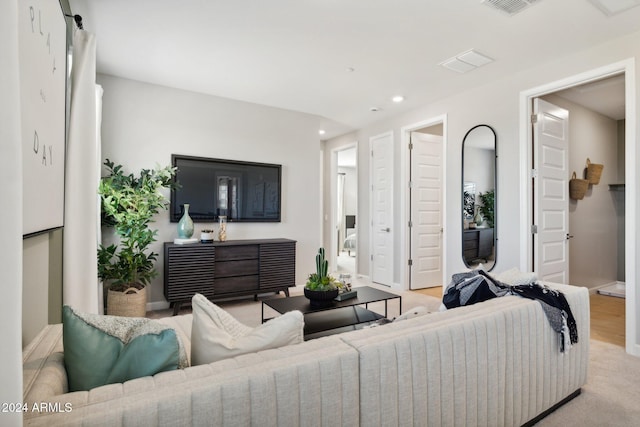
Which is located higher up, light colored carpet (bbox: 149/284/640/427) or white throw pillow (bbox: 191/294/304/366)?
white throw pillow (bbox: 191/294/304/366)

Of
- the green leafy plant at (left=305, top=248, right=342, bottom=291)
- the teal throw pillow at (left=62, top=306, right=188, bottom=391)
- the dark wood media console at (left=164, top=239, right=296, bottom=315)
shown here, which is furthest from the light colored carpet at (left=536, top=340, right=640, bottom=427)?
the dark wood media console at (left=164, top=239, right=296, bottom=315)

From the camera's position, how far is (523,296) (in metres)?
1.85

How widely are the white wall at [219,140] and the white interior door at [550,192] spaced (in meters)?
2.85

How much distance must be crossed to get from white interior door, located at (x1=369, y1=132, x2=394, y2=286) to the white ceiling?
1.31 meters

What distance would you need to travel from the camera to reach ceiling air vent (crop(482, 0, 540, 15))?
2.38 metres

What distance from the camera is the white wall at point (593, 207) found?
4578mm

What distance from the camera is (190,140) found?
423 cm

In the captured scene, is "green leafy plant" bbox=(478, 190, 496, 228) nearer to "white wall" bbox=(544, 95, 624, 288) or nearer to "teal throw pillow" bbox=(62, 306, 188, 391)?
"white wall" bbox=(544, 95, 624, 288)

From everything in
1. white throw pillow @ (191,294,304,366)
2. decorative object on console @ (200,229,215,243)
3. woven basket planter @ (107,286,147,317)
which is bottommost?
woven basket planter @ (107,286,147,317)

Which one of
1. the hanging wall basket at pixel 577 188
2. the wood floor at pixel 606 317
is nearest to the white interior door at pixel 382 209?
the wood floor at pixel 606 317

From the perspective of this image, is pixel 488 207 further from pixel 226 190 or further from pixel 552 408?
pixel 226 190

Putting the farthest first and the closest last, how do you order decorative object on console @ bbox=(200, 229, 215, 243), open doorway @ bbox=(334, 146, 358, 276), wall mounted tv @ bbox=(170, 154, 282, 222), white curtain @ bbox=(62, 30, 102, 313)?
open doorway @ bbox=(334, 146, 358, 276)
wall mounted tv @ bbox=(170, 154, 282, 222)
decorative object on console @ bbox=(200, 229, 215, 243)
white curtain @ bbox=(62, 30, 102, 313)

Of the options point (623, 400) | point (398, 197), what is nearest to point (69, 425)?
point (623, 400)

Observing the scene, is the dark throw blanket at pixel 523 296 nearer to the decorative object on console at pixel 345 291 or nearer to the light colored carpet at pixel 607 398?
the light colored carpet at pixel 607 398
